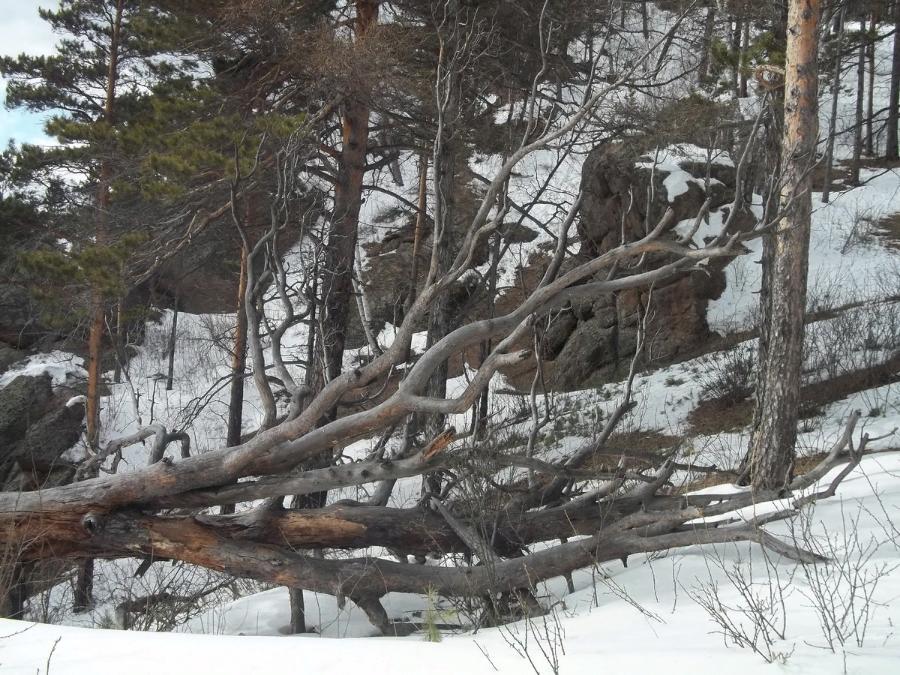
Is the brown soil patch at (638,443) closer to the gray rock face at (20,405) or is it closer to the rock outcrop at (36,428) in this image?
the rock outcrop at (36,428)

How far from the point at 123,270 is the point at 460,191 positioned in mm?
7381

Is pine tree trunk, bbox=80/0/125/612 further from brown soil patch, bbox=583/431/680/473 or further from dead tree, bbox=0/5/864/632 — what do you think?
brown soil patch, bbox=583/431/680/473

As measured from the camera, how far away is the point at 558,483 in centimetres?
574

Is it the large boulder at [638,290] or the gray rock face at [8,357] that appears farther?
the gray rock face at [8,357]

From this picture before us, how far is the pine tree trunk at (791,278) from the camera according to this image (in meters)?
6.30

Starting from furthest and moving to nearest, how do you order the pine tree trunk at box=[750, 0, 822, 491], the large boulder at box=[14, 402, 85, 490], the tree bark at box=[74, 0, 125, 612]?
the large boulder at box=[14, 402, 85, 490] < the tree bark at box=[74, 0, 125, 612] < the pine tree trunk at box=[750, 0, 822, 491]

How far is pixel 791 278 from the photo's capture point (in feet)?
21.3

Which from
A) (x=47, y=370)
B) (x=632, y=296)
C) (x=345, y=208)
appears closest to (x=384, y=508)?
(x=345, y=208)

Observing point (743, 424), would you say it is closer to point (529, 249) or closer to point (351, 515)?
point (351, 515)

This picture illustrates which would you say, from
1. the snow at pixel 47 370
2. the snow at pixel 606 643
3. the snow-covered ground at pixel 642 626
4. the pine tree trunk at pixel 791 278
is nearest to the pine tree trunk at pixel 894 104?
the pine tree trunk at pixel 791 278

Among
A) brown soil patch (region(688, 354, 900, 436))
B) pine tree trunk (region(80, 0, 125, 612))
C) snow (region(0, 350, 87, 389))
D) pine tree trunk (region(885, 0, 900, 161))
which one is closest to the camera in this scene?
pine tree trunk (region(80, 0, 125, 612))

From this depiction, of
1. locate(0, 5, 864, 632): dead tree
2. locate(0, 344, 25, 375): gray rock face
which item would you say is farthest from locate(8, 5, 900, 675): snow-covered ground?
locate(0, 344, 25, 375): gray rock face

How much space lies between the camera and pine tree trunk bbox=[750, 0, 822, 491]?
6297 millimetres

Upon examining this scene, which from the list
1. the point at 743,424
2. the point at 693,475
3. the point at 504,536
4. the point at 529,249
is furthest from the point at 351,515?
the point at 529,249
